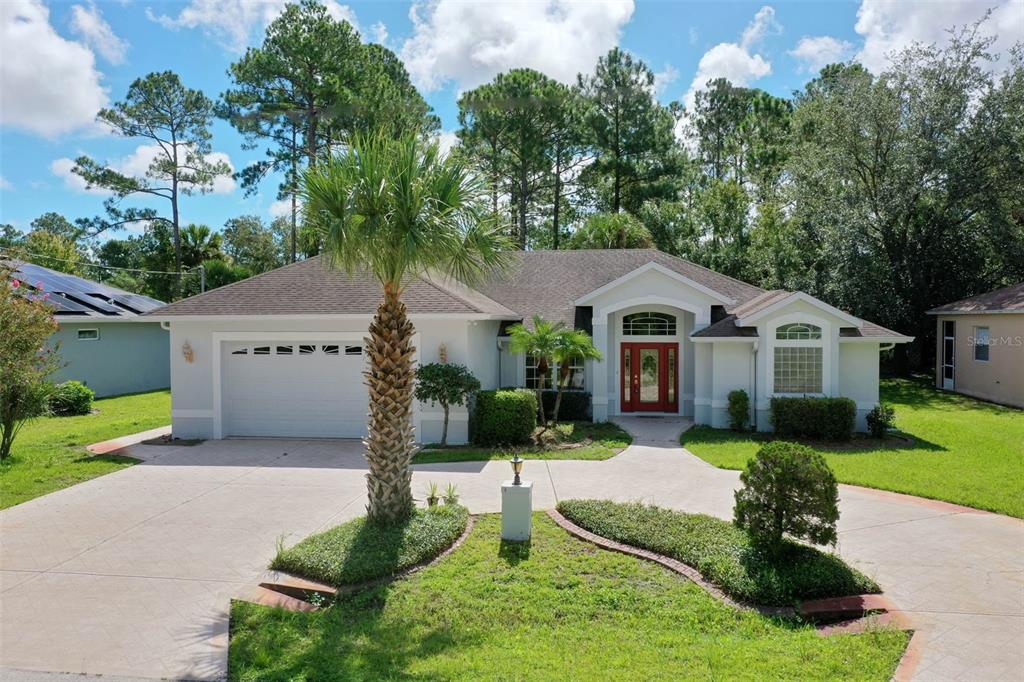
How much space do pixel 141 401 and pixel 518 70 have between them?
2275 cm

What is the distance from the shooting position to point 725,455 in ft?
43.3

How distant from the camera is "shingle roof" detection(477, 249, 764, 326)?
1969 centimetres

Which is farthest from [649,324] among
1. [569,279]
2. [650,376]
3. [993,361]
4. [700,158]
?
[700,158]

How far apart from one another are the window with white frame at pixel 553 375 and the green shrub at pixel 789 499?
37.1 ft

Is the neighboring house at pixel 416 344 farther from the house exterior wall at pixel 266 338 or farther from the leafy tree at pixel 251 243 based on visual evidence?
the leafy tree at pixel 251 243

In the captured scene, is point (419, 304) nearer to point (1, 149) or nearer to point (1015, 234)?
point (1, 149)

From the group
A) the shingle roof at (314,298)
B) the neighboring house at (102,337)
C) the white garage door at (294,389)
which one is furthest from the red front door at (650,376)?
the neighboring house at (102,337)

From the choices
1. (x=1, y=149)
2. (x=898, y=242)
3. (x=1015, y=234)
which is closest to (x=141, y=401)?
(x=1, y=149)

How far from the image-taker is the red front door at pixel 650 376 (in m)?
18.2

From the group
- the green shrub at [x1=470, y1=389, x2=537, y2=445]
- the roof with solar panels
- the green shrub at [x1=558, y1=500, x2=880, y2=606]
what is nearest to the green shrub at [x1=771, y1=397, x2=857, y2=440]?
the green shrub at [x1=470, y1=389, x2=537, y2=445]

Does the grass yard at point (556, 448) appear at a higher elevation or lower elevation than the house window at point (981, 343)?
lower

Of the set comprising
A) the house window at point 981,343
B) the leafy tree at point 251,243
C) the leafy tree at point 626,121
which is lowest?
the house window at point 981,343

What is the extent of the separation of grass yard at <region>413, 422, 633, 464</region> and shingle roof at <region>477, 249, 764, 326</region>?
426 centimetres

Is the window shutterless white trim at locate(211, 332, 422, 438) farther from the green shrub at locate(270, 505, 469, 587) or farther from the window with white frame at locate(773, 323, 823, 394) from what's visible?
the window with white frame at locate(773, 323, 823, 394)
